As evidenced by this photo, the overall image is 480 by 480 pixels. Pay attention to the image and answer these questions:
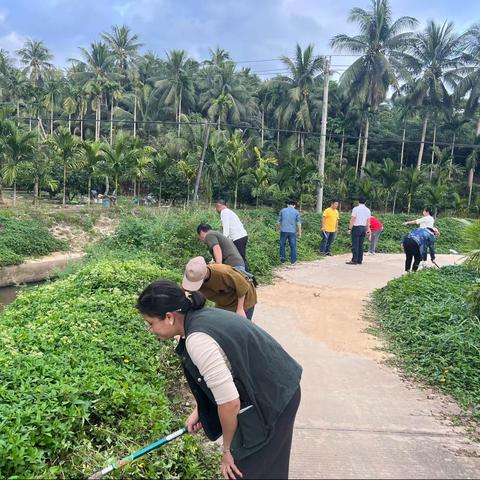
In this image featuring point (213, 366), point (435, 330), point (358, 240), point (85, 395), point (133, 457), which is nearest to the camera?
point (213, 366)

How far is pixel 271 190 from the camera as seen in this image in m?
20.3

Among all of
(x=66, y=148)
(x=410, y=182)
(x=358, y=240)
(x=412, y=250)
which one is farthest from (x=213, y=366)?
(x=410, y=182)

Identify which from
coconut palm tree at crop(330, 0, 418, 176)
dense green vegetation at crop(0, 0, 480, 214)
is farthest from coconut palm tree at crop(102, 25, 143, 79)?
coconut palm tree at crop(330, 0, 418, 176)

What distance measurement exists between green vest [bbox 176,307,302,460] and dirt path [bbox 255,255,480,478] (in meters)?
1.11

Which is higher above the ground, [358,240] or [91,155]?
[91,155]

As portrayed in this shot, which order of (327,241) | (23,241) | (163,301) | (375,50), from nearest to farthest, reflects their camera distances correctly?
1. (163,301)
2. (327,241)
3. (23,241)
4. (375,50)

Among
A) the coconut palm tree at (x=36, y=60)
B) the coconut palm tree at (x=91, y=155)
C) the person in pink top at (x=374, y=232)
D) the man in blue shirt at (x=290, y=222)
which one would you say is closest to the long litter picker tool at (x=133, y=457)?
the man in blue shirt at (x=290, y=222)

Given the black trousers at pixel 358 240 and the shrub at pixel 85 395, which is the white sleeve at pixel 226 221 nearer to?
the shrub at pixel 85 395

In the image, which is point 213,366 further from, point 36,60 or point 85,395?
point 36,60

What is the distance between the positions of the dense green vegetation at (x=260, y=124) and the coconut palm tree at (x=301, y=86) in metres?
0.08

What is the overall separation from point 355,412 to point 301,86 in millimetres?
33072

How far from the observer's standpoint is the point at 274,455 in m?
2.16

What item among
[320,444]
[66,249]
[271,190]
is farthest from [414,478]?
[271,190]

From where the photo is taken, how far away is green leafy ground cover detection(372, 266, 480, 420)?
15.3 ft
